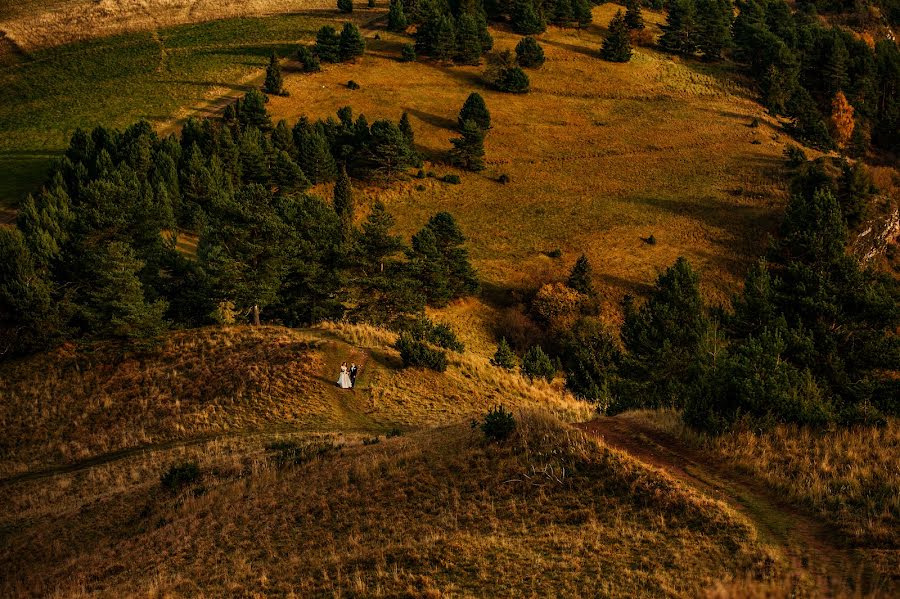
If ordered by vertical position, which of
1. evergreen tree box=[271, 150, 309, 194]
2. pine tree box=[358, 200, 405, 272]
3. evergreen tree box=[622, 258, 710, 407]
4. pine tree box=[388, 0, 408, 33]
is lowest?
evergreen tree box=[271, 150, 309, 194]

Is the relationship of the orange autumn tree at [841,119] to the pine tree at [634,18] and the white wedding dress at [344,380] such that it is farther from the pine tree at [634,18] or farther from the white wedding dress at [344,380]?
the white wedding dress at [344,380]

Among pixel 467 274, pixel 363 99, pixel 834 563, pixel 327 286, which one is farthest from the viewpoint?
pixel 363 99

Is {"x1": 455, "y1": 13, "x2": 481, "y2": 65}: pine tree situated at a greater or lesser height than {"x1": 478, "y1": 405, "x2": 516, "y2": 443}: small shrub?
lesser

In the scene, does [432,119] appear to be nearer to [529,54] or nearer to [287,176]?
[529,54]

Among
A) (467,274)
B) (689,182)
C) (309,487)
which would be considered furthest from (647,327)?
(689,182)

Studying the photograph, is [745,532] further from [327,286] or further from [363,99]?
[363,99]

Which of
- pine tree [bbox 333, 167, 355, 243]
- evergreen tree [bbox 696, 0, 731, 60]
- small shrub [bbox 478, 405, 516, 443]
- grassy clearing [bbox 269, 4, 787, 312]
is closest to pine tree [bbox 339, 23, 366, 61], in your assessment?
grassy clearing [bbox 269, 4, 787, 312]

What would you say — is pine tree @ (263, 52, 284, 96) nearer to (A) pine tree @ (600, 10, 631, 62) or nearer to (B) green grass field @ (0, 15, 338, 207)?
(B) green grass field @ (0, 15, 338, 207)
